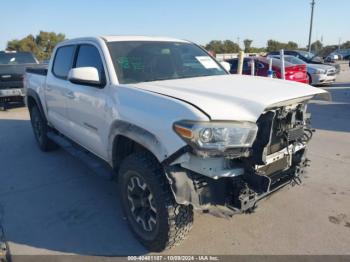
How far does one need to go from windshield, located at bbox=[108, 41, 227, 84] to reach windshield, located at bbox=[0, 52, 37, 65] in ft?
29.7

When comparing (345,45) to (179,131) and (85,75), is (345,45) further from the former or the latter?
(179,131)

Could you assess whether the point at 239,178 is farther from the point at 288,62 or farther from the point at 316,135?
the point at 288,62

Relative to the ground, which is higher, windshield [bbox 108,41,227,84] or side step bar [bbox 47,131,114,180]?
windshield [bbox 108,41,227,84]

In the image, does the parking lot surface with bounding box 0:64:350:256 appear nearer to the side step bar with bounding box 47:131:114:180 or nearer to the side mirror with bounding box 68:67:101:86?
the side step bar with bounding box 47:131:114:180

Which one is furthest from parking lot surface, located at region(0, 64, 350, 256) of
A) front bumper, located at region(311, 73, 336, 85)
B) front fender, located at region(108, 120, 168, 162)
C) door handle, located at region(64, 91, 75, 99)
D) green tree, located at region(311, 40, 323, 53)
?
green tree, located at region(311, 40, 323, 53)

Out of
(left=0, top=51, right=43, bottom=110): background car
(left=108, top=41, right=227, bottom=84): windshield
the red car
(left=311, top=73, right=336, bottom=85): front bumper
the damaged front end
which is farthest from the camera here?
(left=311, top=73, right=336, bottom=85): front bumper

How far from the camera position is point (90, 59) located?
4051mm

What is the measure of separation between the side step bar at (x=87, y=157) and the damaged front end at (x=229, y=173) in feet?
4.33

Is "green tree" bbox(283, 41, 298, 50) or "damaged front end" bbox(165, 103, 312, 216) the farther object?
"green tree" bbox(283, 41, 298, 50)

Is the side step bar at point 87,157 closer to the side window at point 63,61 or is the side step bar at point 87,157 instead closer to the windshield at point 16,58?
the side window at point 63,61

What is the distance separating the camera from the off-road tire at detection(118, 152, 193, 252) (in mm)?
2793

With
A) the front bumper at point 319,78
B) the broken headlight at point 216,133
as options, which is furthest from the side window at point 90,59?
the front bumper at point 319,78

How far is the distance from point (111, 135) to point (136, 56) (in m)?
0.98

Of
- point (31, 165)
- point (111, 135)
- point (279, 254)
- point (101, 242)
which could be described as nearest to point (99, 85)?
point (111, 135)
